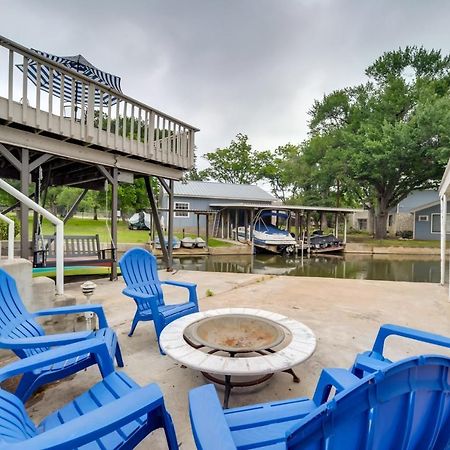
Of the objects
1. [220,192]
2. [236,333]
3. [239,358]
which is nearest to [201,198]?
[220,192]

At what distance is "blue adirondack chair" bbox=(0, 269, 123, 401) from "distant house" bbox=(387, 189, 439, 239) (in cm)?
2806

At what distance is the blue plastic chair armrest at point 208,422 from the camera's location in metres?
0.96

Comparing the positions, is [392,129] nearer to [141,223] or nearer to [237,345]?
[237,345]

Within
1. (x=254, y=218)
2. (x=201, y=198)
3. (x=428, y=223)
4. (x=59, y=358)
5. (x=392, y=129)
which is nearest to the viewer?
(x=59, y=358)

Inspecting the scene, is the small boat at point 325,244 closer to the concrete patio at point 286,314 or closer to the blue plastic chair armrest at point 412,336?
the concrete patio at point 286,314

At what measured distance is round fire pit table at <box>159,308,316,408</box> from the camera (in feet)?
6.07

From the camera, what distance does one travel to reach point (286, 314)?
402 cm

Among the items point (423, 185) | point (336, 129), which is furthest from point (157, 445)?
point (336, 129)

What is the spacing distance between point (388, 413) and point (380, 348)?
4.85 feet

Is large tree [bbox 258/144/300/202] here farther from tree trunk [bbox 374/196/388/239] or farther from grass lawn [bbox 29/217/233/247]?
grass lawn [bbox 29/217/233/247]

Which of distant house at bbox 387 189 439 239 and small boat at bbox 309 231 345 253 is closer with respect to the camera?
small boat at bbox 309 231 345 253

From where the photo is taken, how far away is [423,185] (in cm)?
1970

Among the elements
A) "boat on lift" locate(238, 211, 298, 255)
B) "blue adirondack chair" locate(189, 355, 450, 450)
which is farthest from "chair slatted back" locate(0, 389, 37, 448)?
"boat on lift" locate(238, 211, 298, 255)

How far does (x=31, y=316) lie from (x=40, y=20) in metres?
7.27
